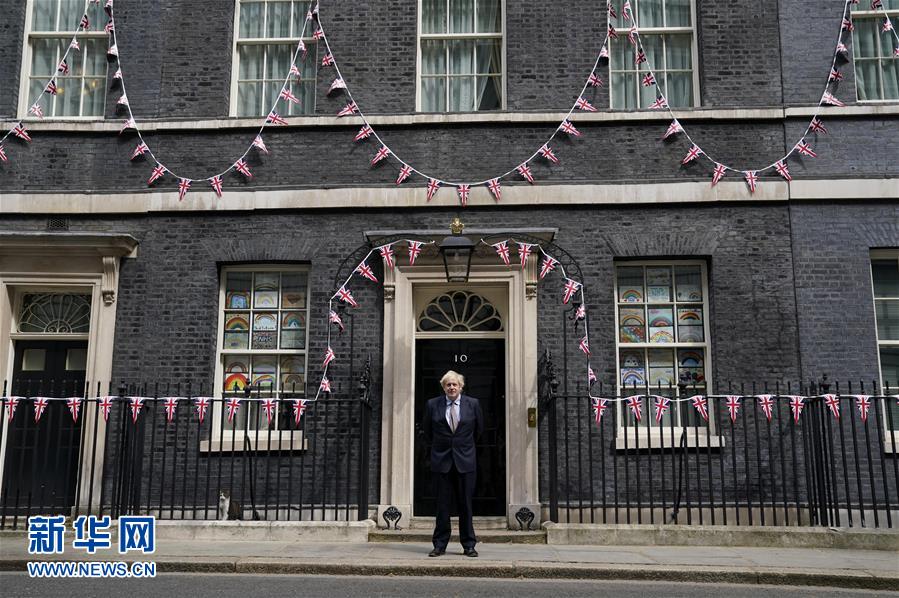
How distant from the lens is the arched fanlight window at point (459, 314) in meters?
10.8

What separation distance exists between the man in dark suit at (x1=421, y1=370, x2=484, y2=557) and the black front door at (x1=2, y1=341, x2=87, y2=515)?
466 centimetres

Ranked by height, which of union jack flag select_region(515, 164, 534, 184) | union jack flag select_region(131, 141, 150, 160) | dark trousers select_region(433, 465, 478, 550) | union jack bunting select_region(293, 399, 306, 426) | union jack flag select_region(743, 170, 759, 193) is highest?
union jack flag select_region(131, 141, 150, 160)

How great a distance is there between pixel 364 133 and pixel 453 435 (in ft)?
14.6

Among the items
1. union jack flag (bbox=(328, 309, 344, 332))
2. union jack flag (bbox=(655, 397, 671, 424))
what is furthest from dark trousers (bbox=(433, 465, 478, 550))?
union jack flag (bbox=(328, 309, 344, 332))

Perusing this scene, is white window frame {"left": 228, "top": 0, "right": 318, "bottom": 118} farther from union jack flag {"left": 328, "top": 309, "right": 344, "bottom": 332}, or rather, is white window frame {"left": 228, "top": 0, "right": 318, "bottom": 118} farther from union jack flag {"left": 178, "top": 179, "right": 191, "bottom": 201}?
union jack flag {"left": 328, "top": 309, "right": 344, "bottom": 332}

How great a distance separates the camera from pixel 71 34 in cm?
1166

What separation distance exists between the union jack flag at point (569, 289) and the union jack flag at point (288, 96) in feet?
13.8

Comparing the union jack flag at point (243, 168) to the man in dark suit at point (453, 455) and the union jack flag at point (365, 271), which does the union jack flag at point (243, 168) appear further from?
the man in dark suit at point (453, 455)

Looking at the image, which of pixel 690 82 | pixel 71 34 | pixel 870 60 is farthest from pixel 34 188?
pixel 870 60

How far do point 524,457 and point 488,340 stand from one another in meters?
1.49

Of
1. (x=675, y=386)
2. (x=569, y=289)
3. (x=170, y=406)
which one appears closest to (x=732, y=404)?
(x=675, y=386)

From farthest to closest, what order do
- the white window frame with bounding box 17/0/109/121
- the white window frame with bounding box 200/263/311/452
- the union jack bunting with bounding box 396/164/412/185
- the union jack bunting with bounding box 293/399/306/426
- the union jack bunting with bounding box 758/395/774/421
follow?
1. the white window frame with bounding box 17/0/109/121
2. the union jack bunting with bounding box 396/164/412/185
3. the white window frame with bounding box 200/263/311/452
4. the union jack bunting with bounding box 293/399/306/426
5. the union jack bunting with bounding box 758/395/774/421

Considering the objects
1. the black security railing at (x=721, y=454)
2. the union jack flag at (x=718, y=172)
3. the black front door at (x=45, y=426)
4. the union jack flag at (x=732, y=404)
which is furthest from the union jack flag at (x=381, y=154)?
the union jack flag at (x=732, y=404)

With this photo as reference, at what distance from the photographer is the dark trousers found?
26.4 ft
